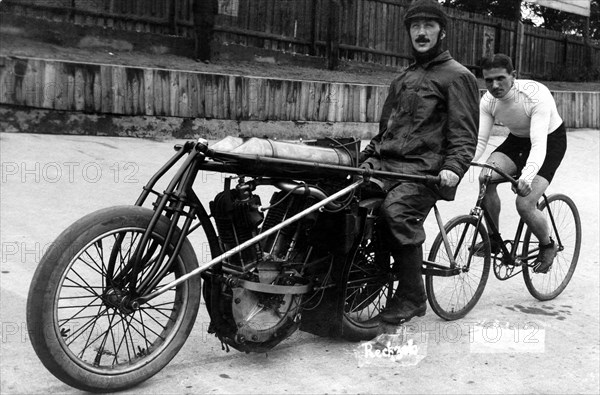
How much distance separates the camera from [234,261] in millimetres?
3988

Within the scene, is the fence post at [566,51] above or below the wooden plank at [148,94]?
above

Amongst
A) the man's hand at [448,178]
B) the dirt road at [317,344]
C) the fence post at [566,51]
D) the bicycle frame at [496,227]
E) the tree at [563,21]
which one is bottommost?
the dirt road at [317,344]

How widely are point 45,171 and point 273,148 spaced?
418cm

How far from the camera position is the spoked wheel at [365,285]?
4.57 m

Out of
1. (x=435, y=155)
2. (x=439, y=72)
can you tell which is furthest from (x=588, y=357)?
(x=439, y=72)

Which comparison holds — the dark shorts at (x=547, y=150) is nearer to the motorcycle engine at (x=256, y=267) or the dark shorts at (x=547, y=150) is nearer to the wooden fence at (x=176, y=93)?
the motorcycle engine at (x=256, y=267)

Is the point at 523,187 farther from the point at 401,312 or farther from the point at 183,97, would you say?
the point at 183,97

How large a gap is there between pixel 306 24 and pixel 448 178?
1066 cm

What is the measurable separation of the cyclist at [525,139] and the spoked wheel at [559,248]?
0.13 m

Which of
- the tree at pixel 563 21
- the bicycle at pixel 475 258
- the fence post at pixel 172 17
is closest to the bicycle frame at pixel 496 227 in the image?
the bicycle at pixel 475 258

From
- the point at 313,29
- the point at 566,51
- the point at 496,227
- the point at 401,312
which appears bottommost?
the point at 401,312

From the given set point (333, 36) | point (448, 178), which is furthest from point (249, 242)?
point (333, 36)

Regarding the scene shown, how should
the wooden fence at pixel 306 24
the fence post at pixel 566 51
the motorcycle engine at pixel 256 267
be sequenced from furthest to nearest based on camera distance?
the fence post at pixel 566 51 → the wooden fence at pixel 306 24 → the motorcycle engine at pixel 256 267

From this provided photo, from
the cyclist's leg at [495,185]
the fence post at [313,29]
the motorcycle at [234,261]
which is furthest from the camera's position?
the fence post at [313,29]
